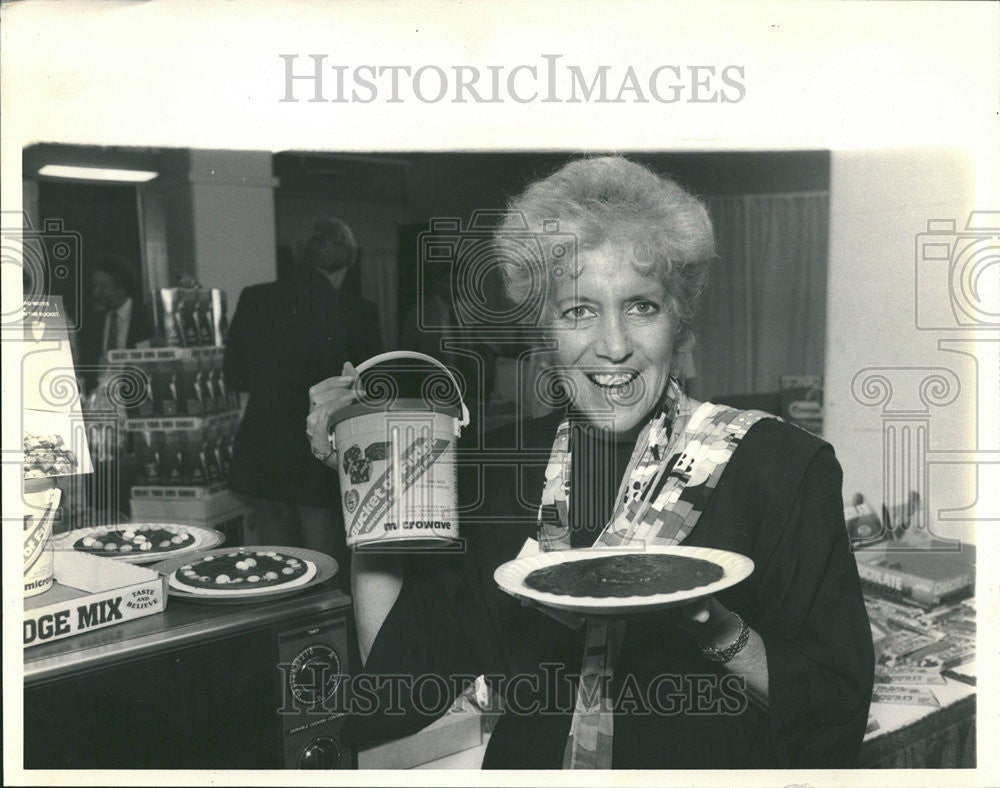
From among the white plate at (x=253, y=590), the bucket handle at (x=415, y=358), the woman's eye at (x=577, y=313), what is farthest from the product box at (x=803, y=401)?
the white plate at (x=253, y=590)

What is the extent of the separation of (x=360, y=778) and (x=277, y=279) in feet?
3.53

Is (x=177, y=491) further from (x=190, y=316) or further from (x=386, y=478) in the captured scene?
(x=386, y=478)

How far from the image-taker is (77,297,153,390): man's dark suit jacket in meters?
1.85

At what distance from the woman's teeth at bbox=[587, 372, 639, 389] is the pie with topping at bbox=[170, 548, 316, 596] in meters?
0.70

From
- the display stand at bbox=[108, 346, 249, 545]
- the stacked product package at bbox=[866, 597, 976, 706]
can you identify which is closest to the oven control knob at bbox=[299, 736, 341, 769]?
the display stand at bbox=[108, 346, 249, 545]

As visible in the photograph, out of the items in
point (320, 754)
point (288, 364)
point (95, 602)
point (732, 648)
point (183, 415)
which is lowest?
point (320, 754)

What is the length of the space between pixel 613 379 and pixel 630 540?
1.08ft

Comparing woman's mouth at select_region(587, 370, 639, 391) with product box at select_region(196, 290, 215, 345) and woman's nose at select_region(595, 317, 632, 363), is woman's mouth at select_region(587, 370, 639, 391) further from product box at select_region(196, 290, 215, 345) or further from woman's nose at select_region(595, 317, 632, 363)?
product box at select_region(196, 290, 215, 345)

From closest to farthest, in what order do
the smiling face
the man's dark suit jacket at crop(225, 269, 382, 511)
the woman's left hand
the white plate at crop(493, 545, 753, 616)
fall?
the white plate at crop(493, 545, 753, 616) < the woman's left hand < the smiling face < the man's dark suit jacket at crop(225, 269, 382, 511)

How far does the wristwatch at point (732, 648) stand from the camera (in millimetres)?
1713

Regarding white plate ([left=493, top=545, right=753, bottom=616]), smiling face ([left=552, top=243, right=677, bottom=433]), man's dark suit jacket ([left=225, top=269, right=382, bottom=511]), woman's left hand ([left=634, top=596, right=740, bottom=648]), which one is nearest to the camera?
white plate ([left=493, top=545, right=753, bottom=616])

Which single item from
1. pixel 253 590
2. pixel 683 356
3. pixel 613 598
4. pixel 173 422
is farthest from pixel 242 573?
pixel 683 356

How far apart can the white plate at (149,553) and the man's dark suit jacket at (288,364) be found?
0.12 meters

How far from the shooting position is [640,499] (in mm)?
1817
